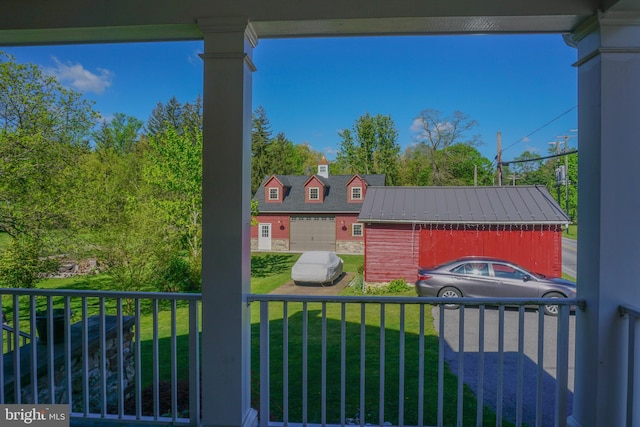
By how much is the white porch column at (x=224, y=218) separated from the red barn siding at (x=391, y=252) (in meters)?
1.32

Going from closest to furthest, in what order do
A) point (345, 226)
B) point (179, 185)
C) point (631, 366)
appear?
point (631, 366) → point (345, 226) → point (179, 185)

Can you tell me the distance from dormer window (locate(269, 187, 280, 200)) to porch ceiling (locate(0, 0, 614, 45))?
137 cm

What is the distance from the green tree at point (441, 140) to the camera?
2258mm

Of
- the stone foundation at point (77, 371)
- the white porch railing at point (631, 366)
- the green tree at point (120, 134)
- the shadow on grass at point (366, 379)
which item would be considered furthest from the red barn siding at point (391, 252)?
the green tree at point (120, 134)

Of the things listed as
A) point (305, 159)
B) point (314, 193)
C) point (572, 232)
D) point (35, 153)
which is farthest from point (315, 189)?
point (35, 153)

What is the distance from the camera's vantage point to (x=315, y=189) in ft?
9.18

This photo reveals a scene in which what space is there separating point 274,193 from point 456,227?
1.52 m

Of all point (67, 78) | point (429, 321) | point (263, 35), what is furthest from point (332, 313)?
point (67, 78)

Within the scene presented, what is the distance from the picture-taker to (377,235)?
106 inches

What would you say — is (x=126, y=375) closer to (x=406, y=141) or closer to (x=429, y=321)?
(x=406, y=141)

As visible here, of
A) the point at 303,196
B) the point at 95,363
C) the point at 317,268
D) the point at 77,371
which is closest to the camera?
the point at 77,371

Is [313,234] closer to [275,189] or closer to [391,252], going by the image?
[275,189]

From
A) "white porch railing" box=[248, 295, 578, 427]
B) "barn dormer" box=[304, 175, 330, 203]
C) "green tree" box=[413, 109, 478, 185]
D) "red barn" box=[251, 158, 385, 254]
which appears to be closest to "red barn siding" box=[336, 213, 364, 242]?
"red barn" box=[251, 158, 385, 254]

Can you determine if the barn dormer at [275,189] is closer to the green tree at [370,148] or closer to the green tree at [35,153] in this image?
the green tree at [370,148]
